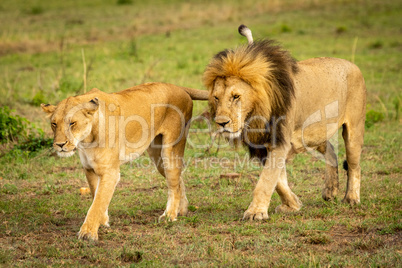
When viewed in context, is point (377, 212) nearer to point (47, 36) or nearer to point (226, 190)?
point (226, 190)

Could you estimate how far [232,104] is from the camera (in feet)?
13.7

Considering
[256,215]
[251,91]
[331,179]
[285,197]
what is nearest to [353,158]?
[331,179]

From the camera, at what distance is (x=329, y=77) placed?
4.97m

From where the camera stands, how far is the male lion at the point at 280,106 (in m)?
4.21

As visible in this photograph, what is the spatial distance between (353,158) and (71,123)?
259 cm

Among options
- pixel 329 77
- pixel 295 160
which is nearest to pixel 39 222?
pixel 329 77

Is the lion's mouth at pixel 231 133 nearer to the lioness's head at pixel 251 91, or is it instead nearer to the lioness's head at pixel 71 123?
the lioness's head at pixel 251 91

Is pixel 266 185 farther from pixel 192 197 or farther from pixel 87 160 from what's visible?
pixel 87 160

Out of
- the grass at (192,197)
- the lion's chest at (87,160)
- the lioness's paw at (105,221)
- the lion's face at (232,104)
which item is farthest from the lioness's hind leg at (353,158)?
the lion's chest at (87,160)

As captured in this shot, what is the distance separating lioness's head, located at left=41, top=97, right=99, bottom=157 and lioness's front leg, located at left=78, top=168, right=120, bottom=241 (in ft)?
1.11

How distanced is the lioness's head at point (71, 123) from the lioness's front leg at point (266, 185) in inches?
55.0

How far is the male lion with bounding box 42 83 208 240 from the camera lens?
13.2ft

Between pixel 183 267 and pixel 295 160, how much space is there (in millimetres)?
3410

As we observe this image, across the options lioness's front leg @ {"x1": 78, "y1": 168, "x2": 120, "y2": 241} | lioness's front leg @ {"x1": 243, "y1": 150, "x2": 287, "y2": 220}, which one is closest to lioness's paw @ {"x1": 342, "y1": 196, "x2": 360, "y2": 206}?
lioness's front leg @ {"x1": 243, "y1": 150, "x2": 287, "y2": 220}
